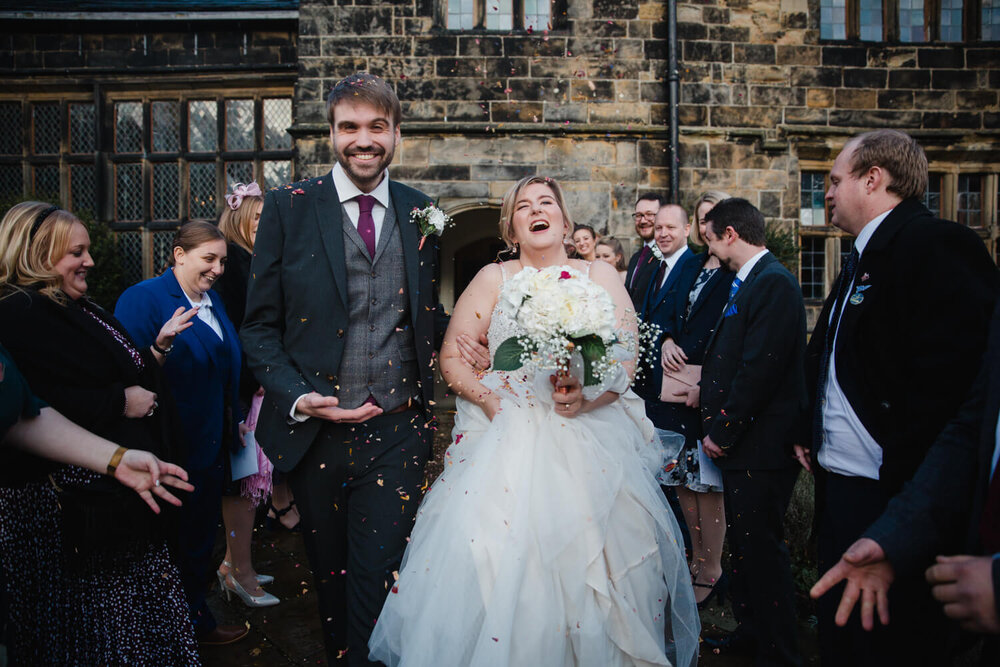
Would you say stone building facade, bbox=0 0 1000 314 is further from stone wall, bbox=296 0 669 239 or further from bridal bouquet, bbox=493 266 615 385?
bridal bouquet, bbox=493 266 615 385

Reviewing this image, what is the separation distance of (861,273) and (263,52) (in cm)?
908

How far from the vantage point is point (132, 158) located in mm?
9797

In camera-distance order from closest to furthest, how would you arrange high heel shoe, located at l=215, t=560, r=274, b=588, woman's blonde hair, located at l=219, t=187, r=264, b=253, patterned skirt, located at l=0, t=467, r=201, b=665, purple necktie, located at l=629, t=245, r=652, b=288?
1. patterned skirt, located at l=0, t=467, r=201, b=665
2. high heel shoe, located at l=215, t=560, r=274, b=588
3. woman's blonde hair, located at l=219, t=187, r=264, b=253
4. purple necktie, located at l=629, t=245, r=652, b=288

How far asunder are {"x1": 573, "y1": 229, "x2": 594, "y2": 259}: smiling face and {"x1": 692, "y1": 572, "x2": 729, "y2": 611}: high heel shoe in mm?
3111

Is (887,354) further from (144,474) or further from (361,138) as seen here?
→ (144,474)

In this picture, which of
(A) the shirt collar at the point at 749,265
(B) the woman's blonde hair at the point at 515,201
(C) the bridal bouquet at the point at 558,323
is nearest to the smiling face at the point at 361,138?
(B) the woman's blonde hair at the point at 515,201

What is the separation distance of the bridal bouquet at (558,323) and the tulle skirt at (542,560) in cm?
28

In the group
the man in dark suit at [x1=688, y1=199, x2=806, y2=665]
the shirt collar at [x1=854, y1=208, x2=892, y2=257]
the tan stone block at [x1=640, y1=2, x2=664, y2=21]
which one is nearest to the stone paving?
the man in dark suit at [x1=688, y1=199, x2=806, y2=665]

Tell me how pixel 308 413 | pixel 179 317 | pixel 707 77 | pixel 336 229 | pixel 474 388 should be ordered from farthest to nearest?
pixel 707 77, pixel 179 317, pixel 474 388, pixel 336 229, pixel 308 413

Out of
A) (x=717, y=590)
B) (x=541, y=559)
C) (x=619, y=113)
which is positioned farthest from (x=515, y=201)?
(x=619, y=113)

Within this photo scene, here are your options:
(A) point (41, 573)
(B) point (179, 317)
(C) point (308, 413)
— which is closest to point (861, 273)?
(C) point (308, 413)

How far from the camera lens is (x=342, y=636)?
2789 mm

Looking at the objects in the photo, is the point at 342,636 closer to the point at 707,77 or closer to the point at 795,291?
the point at 795,291

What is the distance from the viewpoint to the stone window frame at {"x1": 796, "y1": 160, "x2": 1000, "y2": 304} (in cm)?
983
